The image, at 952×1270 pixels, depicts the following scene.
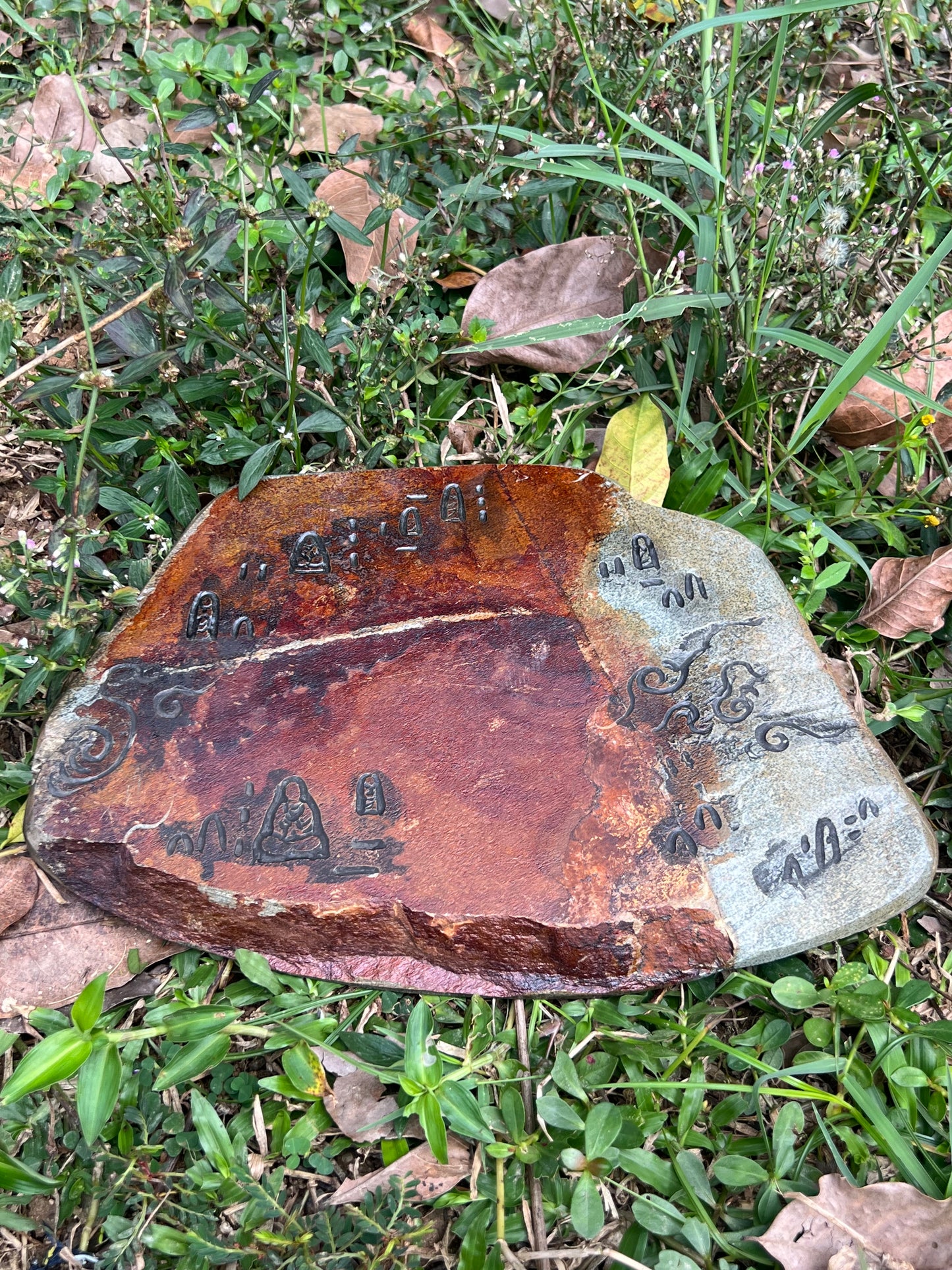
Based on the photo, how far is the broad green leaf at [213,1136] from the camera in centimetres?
180

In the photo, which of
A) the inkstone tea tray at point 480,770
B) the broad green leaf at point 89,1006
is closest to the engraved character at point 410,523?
the inkstone tea tray at point 480,770

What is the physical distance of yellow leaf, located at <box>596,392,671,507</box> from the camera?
2.44 meters

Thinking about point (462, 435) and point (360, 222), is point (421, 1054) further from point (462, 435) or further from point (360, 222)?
point (360, 222)

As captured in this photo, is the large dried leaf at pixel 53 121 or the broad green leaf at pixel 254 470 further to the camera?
the large dried leaf at pixel 53 121

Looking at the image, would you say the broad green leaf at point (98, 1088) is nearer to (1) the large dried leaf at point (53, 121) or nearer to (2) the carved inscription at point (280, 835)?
(2) the carved inscription at point (280, 835)

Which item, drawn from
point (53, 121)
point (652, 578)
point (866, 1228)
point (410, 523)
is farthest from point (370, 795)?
point (53, 121)

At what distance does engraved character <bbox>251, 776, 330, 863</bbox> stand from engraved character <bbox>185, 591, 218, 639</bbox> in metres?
0.37

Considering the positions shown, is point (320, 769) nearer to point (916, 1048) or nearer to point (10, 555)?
point (10, 555)

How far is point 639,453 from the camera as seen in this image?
2467mm

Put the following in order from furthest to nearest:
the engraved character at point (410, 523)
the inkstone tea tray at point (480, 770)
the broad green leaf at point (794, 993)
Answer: the engraved character at point (410, 523), the broad green leaf at point (794, 993), the inkstone tea tray at point (480, 770)

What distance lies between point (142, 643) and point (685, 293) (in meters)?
1.56

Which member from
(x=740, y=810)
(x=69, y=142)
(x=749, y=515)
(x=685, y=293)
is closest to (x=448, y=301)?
(x=685, y=293)

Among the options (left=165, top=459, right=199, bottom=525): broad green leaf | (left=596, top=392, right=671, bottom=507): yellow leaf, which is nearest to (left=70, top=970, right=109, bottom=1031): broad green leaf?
(left=165, top=459, right=199, bottom=525): broad green leaf

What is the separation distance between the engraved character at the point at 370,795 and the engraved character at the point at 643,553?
71 cm
